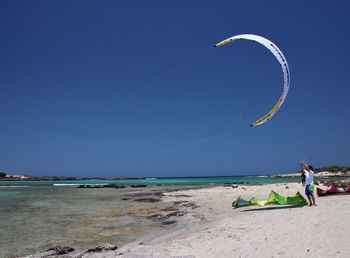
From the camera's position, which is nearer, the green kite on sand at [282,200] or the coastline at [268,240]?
the coastline at [268,240]

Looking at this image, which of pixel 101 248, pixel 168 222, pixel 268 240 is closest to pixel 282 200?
pixel 168 222

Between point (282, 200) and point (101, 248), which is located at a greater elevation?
point (282, 200)

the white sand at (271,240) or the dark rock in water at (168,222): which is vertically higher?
the white sand at (271,240)

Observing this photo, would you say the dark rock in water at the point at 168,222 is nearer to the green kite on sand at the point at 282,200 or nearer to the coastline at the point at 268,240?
the coastline at the point at 268,240

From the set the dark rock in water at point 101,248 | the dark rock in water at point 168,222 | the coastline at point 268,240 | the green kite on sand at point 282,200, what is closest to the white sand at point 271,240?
the coastline at point 268,240

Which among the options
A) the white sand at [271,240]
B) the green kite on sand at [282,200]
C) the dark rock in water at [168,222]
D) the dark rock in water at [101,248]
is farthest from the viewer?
the dark rock in water at [168,222]

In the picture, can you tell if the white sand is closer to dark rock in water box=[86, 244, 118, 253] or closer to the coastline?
the coastline

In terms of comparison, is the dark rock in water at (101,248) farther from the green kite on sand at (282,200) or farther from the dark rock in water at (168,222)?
the green kite on sand at (282,200)

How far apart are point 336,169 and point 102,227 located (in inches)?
4171

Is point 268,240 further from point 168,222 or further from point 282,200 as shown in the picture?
point 168,222

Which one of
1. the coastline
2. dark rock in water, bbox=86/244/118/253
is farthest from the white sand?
dark rock in water, bbox=86/244/118/253

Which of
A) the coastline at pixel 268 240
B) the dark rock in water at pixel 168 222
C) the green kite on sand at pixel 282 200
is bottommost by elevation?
the dark rock in water at pixel 168 222

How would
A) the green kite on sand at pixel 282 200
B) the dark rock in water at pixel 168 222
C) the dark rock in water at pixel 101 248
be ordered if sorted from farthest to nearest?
the dark rock in water at pixel 168 222
the green kite on sand at pixel 282 200
the dark rock in water at pixel 101 248

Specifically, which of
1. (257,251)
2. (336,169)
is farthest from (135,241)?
(336,169)
